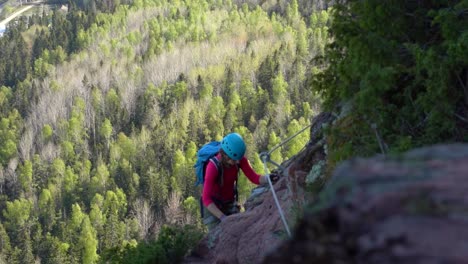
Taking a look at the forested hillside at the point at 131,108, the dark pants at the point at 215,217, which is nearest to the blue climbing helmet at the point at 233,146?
the dark pants at the point at 215,217

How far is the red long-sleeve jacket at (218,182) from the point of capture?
646cm

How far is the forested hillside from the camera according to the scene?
137 ft

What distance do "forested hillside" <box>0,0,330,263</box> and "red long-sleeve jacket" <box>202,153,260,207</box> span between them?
2165cm

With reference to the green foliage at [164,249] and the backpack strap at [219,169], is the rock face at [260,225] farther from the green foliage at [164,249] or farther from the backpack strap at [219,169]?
the backpack strap at [219,169]

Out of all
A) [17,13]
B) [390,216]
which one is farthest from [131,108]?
[390,216]

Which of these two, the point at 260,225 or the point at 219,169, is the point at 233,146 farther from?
the point at 260,225

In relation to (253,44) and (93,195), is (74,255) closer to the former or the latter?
(93,195)

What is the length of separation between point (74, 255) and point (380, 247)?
3805 cm

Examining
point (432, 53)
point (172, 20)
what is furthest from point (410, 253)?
point (172, 20)

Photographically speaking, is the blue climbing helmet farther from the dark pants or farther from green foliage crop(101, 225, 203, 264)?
green foliage crop(101, 225, 203, 264)

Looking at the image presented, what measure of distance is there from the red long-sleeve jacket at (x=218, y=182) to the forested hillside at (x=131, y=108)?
71.0 feet

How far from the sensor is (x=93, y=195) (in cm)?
4600

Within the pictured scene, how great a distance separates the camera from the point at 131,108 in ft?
193

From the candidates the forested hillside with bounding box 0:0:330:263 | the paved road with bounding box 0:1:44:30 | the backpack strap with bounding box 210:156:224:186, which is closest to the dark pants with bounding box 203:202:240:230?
the backpack strap with bounding box 210:156:224:186
